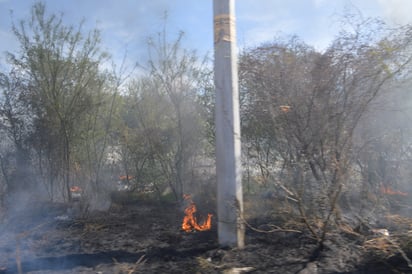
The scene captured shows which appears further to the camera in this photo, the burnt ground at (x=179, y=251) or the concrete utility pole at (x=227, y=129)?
the concrete utility pole at (x=227, y=129)

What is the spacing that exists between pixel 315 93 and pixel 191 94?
14.0 ft

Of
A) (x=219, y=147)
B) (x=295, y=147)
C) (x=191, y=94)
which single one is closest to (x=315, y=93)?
(x=295, y=147)

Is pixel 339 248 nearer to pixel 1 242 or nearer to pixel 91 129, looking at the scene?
pixel 1 242

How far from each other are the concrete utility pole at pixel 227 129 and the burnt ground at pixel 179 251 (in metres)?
0.39

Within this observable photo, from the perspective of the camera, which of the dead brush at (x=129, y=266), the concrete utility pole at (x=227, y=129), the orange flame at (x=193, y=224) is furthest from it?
the orange flame at (x=193, y=224)

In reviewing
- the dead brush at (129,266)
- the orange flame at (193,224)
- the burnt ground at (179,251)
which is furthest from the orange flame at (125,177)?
the dead brush at (129,266)

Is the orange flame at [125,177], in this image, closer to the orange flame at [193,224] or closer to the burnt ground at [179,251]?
the burnt ground at [179,251]

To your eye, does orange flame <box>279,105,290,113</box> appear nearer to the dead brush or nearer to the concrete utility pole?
the concrete utility pole

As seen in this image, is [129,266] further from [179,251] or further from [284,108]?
[284,108]

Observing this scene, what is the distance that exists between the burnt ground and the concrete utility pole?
39 centimetres

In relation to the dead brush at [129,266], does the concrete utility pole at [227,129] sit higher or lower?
higher

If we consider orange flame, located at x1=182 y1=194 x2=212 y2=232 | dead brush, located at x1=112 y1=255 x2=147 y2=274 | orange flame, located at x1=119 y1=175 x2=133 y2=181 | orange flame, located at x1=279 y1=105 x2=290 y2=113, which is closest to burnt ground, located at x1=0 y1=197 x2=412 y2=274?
dead brush, located at x1=112 y1=255 x2=147 y2=274

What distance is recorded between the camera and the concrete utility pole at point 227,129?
591 centimetres

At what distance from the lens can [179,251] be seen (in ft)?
19.7
